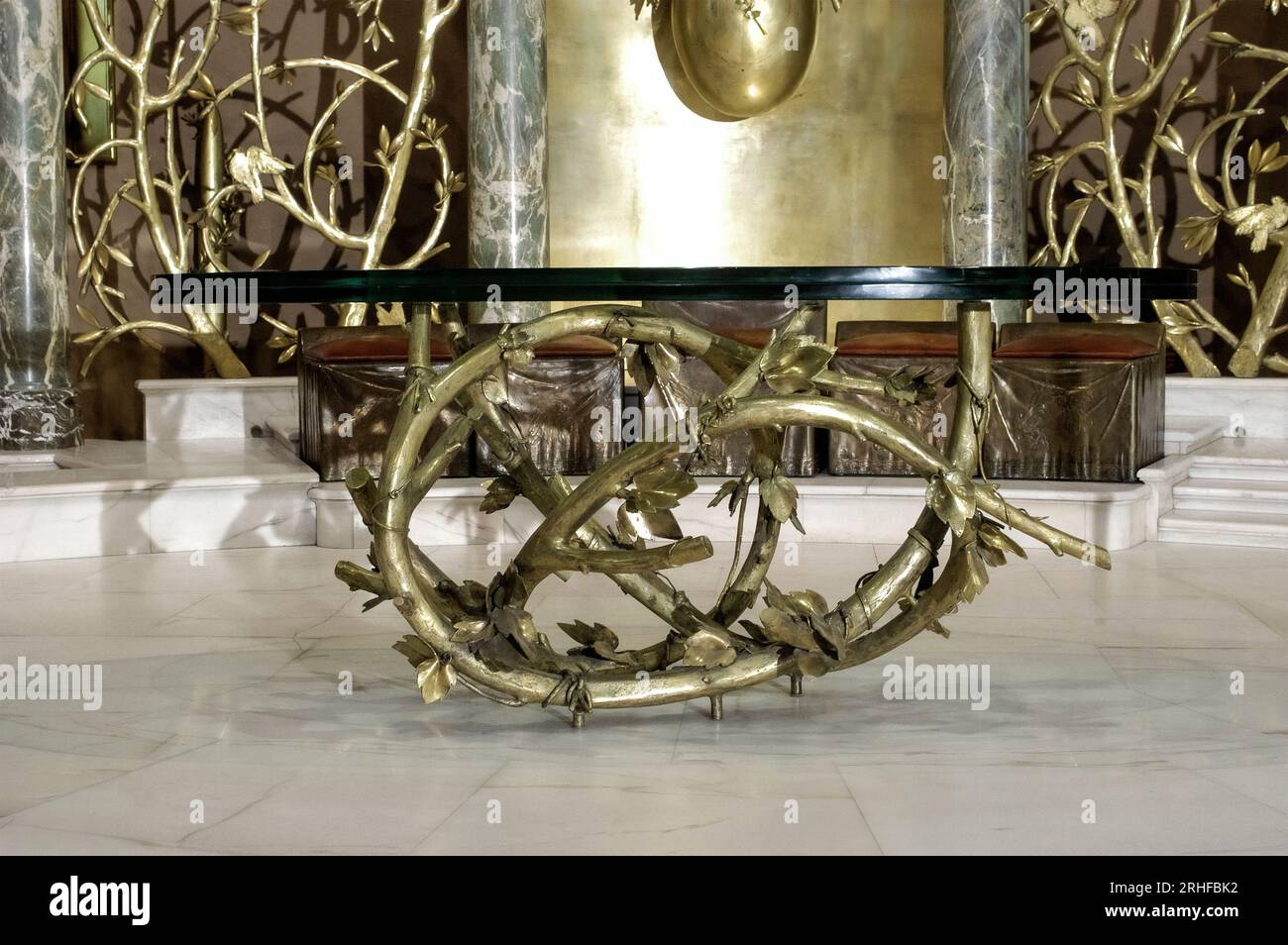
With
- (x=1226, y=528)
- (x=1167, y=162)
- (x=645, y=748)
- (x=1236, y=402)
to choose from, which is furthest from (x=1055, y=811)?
(x=1167, y=162)

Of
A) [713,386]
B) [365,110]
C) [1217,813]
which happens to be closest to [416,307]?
[1217,813]

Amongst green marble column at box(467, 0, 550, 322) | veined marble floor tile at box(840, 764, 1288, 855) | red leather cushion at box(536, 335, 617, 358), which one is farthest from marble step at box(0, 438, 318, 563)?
veined marble floor tile at box(840, 764, 1288, 855)

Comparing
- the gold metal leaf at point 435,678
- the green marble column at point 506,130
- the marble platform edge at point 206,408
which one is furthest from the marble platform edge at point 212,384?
the gold metal leaf at point 435,678

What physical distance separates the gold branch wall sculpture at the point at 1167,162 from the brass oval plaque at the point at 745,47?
1.38 meters

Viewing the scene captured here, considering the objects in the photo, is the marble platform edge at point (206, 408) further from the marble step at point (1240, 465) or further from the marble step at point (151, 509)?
the marble step at point (1240, 465)

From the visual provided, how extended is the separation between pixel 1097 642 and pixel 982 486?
1.18 meters

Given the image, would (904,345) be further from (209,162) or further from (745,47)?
(209,162)

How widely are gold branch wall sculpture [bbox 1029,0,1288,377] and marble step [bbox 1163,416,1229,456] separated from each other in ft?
2.26

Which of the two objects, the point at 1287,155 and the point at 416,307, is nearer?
the point at 416,307

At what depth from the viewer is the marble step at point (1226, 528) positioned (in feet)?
19.0

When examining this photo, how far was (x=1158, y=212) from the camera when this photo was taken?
8.68m

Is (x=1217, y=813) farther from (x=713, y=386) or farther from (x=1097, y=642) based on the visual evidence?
(x=713, y=386)

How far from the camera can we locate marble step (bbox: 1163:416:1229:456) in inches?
268

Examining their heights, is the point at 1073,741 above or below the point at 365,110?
below
